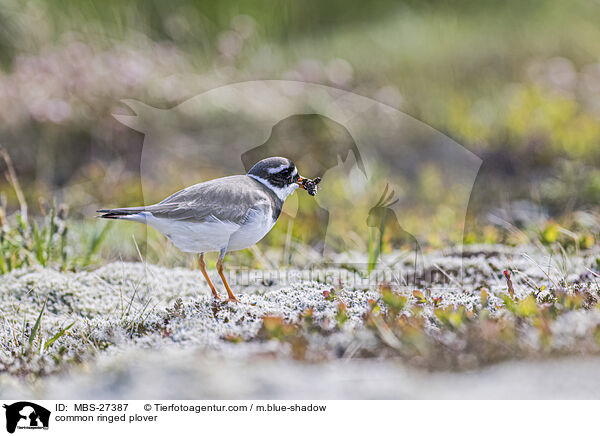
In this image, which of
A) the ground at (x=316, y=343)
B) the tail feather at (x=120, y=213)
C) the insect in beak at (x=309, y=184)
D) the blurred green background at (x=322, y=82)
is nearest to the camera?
the ground at (x=316, y=343)

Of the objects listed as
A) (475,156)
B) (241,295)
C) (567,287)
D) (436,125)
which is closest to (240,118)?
(436,125)

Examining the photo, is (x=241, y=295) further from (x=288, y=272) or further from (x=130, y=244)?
(x=130, y=244)

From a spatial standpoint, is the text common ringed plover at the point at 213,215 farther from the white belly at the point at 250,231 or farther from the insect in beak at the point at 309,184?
the insect in beak at the point at 309,184

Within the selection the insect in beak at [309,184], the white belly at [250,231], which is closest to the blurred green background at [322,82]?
the insect in beak at [309,184]

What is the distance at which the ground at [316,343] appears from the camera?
2.94 m

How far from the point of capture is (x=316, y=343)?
3256mm
